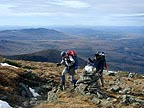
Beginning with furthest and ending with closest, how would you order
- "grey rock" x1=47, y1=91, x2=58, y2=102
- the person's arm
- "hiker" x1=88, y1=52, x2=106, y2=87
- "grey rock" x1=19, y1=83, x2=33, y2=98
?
"hiker" x1=88, y1=52, x2=106, y2=87 < the person's arm < "grey rock" x1=19, y1=83, x2=33, y2=98 < "grey rock" x1=47, y1=91, x2=58, y2=102

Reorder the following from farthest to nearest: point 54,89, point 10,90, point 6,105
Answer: point 54,89 → point 10,90 → point 6,105

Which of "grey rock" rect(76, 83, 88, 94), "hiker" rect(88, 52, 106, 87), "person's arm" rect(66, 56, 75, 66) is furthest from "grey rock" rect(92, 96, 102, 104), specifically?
"hiker" rect(88, 52, 106, 87)

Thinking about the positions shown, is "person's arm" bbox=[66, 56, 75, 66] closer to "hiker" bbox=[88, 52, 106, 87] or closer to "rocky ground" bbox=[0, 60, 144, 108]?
"rocky ground" bbox=[0, 60, 144, 108]

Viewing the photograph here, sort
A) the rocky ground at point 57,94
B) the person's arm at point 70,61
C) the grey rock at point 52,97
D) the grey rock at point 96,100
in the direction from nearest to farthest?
the rocky ground at point 57,94
the grey rock at point 96,100
the grey rock at point 52,97
the person's arm at point 70,61

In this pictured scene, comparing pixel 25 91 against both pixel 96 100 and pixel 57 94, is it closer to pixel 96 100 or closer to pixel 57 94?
pixel 57 94

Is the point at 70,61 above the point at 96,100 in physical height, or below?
above

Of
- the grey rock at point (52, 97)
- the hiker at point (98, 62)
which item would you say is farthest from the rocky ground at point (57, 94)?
the hiker at point (98, 62)

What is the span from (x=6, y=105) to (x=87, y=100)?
5.50 m

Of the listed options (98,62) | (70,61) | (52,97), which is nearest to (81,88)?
(70,61)

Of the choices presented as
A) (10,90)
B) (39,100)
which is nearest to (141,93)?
(39,100)

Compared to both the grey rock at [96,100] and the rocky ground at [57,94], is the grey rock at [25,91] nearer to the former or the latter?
the rocky ground at [57,94]

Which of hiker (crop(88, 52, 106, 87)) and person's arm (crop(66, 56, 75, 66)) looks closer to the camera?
person's arm (crop(66, 56, 75, 66))

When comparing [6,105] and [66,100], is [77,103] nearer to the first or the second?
[66,100]

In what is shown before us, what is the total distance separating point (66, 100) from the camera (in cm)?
1961
